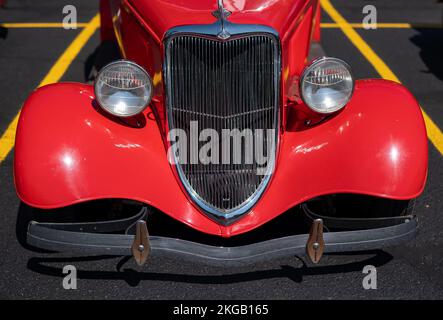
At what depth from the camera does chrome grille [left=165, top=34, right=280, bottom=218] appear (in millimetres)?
3025

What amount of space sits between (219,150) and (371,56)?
3.86m

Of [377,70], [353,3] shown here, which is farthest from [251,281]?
[353,3]

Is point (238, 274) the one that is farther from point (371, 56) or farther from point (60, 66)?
point (371, 56)

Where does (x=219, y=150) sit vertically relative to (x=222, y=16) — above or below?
below

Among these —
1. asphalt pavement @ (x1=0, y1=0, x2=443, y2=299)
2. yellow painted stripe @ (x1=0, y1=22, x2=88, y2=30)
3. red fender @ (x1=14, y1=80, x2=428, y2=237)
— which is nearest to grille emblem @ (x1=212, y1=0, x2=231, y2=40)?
red fender @ (x1=14, y1=80, x2=428, y2=237)

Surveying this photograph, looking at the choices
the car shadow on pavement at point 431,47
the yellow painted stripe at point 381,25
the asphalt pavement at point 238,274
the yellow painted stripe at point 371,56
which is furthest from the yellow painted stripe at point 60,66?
the car shadow on pavement at point 431,47

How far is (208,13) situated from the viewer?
341cm

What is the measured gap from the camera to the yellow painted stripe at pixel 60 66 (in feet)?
15.6

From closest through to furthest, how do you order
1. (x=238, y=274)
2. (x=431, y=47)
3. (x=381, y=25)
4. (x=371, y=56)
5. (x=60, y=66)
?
(x=238, y=274) < (x=60, y=66) < (x=371, y=56) < (x=431, y=47) < (x=381, y=25)

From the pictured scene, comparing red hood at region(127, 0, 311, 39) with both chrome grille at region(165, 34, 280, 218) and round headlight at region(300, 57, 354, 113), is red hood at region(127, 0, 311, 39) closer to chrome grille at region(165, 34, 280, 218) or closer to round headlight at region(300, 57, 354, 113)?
chrome grille at region(165, 34, 280, 218)

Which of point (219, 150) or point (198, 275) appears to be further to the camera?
point (198, 275)

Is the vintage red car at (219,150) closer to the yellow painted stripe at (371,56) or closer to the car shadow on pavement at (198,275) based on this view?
the car shadow on pavement at (198,275)

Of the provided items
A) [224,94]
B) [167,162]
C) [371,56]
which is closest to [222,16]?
[224,94]

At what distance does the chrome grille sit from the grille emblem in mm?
35
